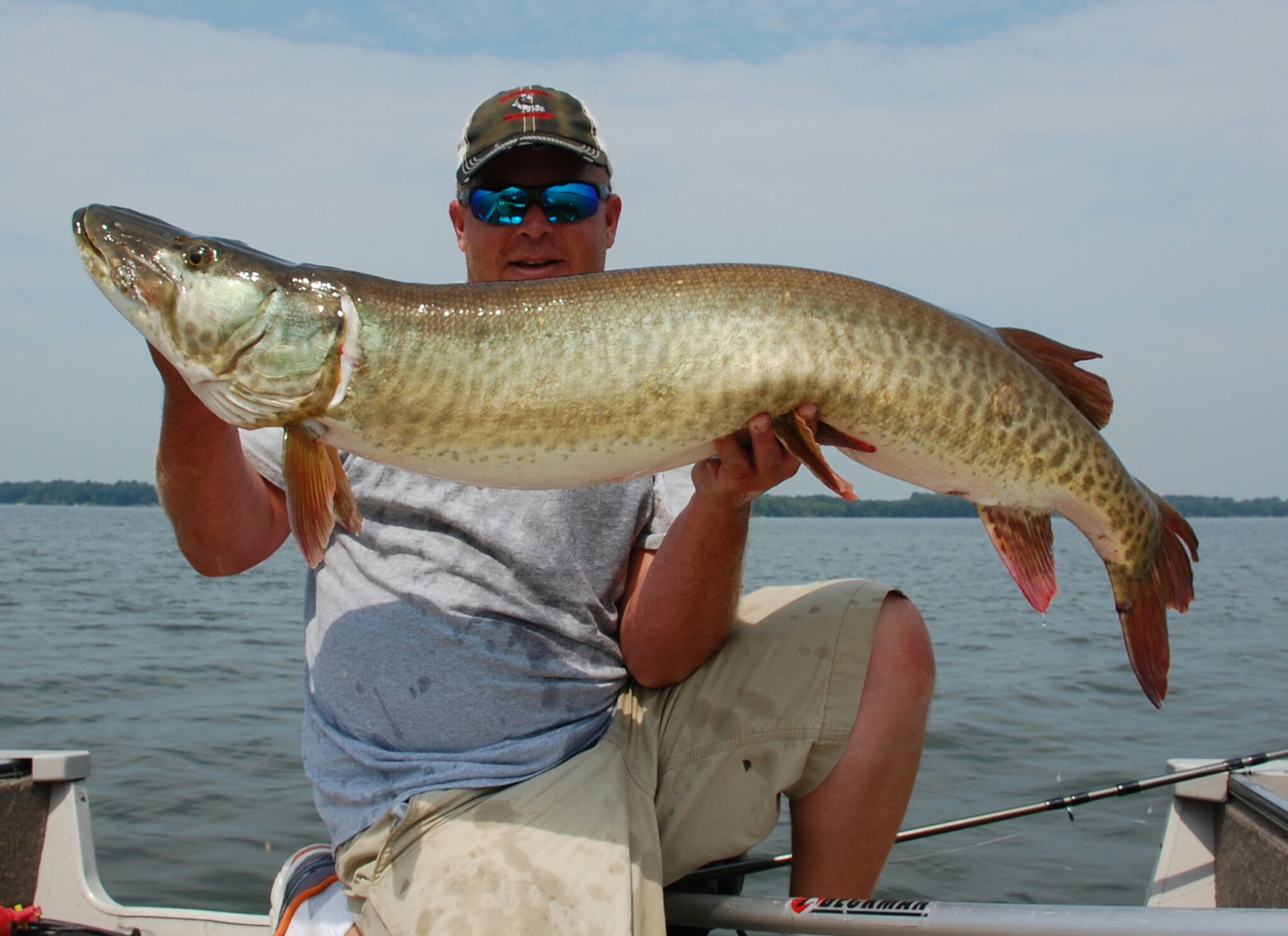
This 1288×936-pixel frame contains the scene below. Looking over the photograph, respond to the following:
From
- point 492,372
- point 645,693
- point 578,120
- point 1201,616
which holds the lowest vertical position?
point 1201,616

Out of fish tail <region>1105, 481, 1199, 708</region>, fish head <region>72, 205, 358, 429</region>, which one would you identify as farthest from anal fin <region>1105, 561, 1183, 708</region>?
fish head <region>72, 205, 358, 429</region>

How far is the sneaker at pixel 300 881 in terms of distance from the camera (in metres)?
2.52

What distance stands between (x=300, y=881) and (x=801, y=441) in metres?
1.65

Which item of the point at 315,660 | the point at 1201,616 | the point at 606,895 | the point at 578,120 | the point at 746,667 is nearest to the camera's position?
the point at 606,895

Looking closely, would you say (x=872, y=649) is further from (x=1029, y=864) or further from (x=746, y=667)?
(x=1029, y=864)

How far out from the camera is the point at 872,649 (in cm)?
267

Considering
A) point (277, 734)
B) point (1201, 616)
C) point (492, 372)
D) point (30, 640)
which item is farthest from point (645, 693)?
point (1201, 616)

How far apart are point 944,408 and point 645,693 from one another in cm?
111

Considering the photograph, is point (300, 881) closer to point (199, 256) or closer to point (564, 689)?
point (564, 689)

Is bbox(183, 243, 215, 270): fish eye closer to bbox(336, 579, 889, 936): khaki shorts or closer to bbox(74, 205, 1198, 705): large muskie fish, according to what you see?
bbox(74, 205, 1198, 705): large muskie fish

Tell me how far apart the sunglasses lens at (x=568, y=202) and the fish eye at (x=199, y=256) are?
1.16 meters

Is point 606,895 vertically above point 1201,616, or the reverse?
point 606,895

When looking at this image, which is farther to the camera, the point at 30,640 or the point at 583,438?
the point at 30,640

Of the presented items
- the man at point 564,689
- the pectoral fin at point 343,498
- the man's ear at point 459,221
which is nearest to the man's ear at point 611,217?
the man's ear at point 459,221
